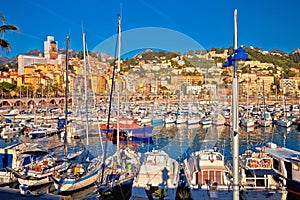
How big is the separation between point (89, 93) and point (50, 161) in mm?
3470

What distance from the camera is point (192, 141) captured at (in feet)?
59.8

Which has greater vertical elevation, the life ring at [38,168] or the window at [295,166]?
the window at [295,166]

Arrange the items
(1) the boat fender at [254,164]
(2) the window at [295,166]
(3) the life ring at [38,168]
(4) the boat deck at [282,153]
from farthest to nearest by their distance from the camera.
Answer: (3) the life ring at [38,168], (4) the boat deck at [282,153], (1) the boat fender at [254,164], (2) the window at [295,166]

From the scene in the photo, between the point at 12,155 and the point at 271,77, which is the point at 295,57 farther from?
the point at 12,155

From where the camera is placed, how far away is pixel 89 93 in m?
14.2

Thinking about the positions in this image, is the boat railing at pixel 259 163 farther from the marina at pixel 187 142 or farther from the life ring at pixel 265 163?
the marina at pixel 187 142

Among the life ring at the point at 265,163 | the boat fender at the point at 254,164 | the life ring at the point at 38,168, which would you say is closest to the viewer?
the boat fender at the point at 254,164

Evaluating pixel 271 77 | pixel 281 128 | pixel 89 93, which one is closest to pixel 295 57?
pixel 271 77

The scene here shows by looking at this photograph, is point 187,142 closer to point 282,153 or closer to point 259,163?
point 282,153

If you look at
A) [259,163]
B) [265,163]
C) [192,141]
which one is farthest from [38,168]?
[192,141]

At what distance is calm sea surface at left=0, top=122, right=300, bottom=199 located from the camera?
38.9 feet

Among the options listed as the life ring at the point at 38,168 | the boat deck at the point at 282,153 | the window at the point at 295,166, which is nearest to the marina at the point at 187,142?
the boat deck at the point at 282,153

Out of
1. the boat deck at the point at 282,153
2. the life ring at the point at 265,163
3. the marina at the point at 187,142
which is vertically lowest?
the marina at the point at 187,142

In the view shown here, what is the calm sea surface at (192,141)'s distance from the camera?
11.9 m
